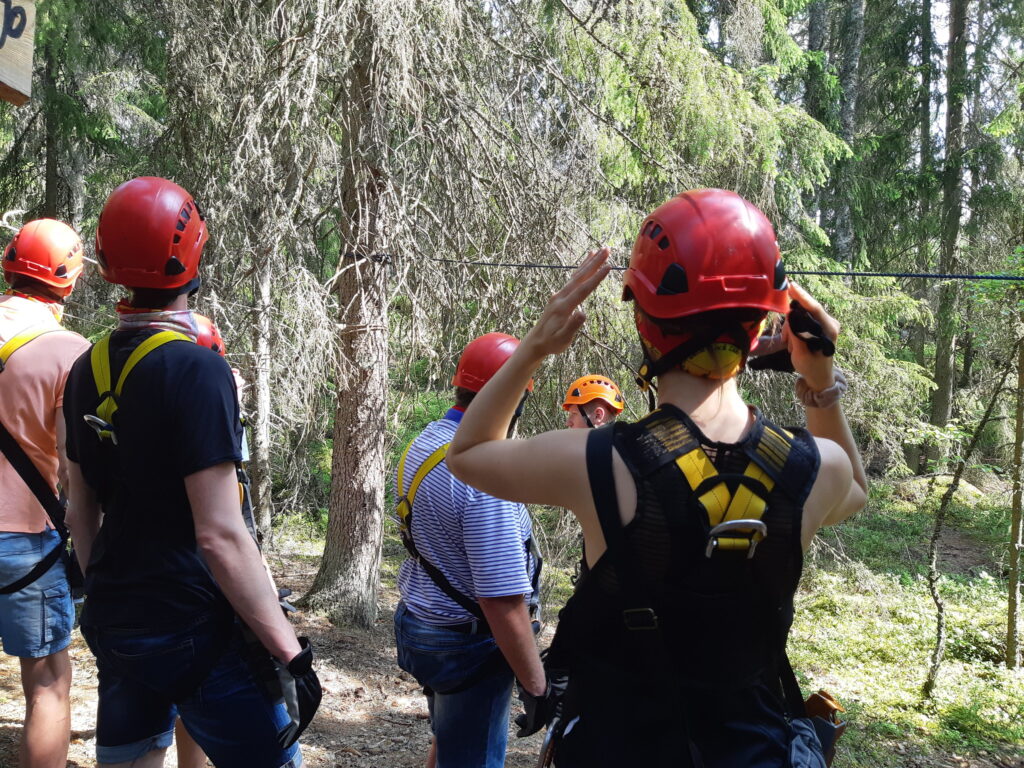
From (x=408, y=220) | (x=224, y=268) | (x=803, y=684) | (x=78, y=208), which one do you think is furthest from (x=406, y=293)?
(x=78, y=208)

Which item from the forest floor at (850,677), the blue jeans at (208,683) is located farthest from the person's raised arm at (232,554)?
the forest floor at (850,677)

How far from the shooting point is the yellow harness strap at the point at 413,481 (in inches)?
115

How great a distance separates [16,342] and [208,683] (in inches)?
68.7

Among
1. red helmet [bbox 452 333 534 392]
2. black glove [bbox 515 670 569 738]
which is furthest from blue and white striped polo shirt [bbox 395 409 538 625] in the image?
black glove [bbox 515 670 569 738]

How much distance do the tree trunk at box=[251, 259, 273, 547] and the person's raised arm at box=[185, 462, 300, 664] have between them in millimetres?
3229

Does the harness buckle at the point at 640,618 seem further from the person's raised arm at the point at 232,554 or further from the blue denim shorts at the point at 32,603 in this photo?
the blue denim shorts at the point at 32,603

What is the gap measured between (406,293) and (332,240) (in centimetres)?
378

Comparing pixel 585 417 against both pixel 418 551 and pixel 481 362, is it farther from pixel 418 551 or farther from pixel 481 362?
pixel 418 551

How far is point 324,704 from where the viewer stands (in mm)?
5617

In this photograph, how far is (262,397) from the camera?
766cm

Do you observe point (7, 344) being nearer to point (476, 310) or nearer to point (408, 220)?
point (408, 220)

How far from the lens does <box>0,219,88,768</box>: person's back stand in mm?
3043

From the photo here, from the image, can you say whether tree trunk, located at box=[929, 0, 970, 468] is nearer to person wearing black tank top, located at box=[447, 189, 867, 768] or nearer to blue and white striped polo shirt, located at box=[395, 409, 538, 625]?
blue and white striped polo shirt, located at box=[395, 409, 538, 625]

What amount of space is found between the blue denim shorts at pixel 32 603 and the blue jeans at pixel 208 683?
1.08 m
